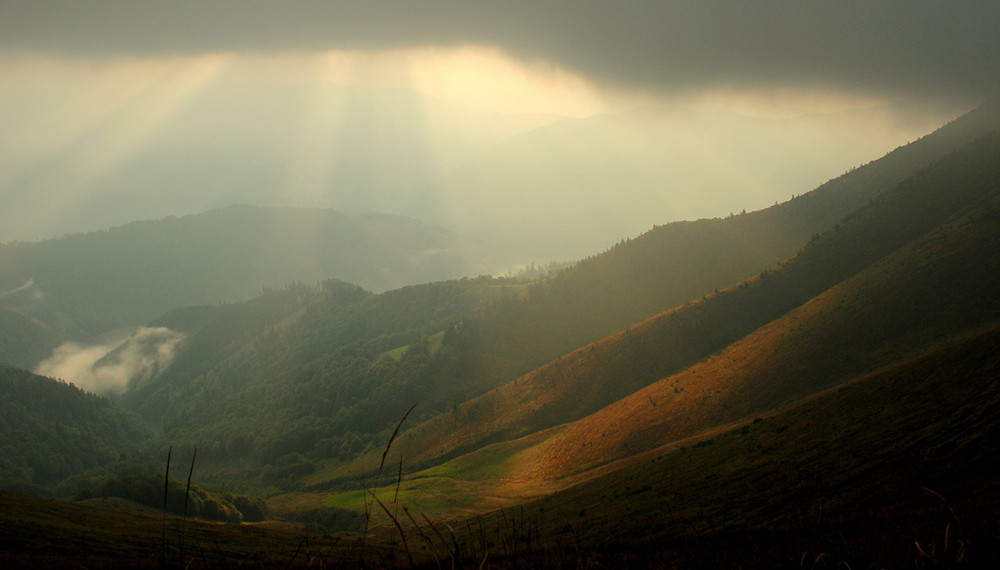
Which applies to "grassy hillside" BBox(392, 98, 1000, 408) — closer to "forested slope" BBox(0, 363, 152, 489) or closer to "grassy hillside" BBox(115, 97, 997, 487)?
"grassy hillside" BBox(115, 97, 997, 487)

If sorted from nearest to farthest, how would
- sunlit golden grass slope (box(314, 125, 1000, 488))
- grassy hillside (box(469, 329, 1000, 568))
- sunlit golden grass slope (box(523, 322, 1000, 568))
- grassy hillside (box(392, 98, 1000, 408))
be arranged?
grassy hillside (box(469, 329, 1000, 568))
sunlit golden grass slope (box(523, 322, 1000, 568))
sunlit golden grass slope (box(314, 125, 1000, 488))
grassy hillside (box(392, 98, 1000, 408))

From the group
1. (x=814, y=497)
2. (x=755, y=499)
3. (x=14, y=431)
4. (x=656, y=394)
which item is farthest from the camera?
(x=14, y=431)

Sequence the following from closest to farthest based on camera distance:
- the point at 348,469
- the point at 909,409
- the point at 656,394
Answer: the point at 909,409
the point at 656,394
the point at 348,469

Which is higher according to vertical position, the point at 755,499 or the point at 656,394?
the point at 755,499

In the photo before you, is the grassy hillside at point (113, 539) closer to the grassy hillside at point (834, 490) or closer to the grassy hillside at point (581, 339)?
the grassy hillside at point (834, 490)

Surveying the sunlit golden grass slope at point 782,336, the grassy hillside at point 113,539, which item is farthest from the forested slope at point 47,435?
the grassy hillside at point 113,539

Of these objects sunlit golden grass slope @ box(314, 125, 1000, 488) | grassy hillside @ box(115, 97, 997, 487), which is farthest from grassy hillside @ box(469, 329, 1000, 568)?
grassy hillside @ box(115, 97, 997, 487)

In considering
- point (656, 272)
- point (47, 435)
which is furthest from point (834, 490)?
point (47, 435)

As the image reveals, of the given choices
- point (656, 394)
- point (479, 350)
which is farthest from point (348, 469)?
point (656, 394)

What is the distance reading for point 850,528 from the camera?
35.6 feet

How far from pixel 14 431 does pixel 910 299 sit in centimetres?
22516

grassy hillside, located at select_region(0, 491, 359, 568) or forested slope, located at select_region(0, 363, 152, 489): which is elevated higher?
forested slope, located at select_region(0, 363, 152, 489)

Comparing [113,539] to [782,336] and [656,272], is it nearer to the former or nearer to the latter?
[782,336]

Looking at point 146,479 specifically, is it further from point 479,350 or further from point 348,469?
point 479,350
